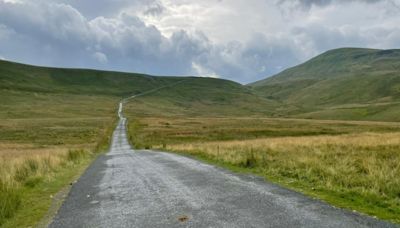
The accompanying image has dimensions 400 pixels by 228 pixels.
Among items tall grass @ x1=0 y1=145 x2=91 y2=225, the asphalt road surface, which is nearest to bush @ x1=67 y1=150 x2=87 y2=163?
tall grass @ x1=0 y1=145 x2=91 y2=225

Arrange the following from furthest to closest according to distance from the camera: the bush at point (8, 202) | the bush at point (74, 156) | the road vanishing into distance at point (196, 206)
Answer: the bush at point (74, 156), the bush at point (8, 202), the road vanishing into distance at point (196, 206)

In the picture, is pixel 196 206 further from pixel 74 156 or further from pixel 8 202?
pixel 74 156

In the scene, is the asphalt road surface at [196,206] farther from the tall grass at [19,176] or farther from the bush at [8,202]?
the tall grass at [19,176]

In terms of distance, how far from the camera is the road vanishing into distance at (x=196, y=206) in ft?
30.5

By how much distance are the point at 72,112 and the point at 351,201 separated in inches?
5983

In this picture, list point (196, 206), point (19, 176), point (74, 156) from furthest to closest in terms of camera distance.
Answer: point (74, 156)
point (19, 176)
point (196, 206)

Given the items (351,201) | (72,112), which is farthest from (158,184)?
(72,112)

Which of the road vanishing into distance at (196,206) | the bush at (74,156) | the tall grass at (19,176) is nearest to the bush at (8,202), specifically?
the tall grass at (19,176)

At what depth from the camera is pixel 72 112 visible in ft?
505

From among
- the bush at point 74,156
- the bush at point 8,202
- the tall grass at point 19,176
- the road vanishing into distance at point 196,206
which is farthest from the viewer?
the bush at point 74,156

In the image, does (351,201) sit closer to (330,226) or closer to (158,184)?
(330,226)

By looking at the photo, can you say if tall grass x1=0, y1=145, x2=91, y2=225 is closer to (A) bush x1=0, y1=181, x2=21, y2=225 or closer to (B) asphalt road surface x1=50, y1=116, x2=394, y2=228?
(A) bush x1=0, y1=181, x2=21, y2=225

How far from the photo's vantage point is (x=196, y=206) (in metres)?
11.1

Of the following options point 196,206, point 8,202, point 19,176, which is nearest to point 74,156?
point 19,176
